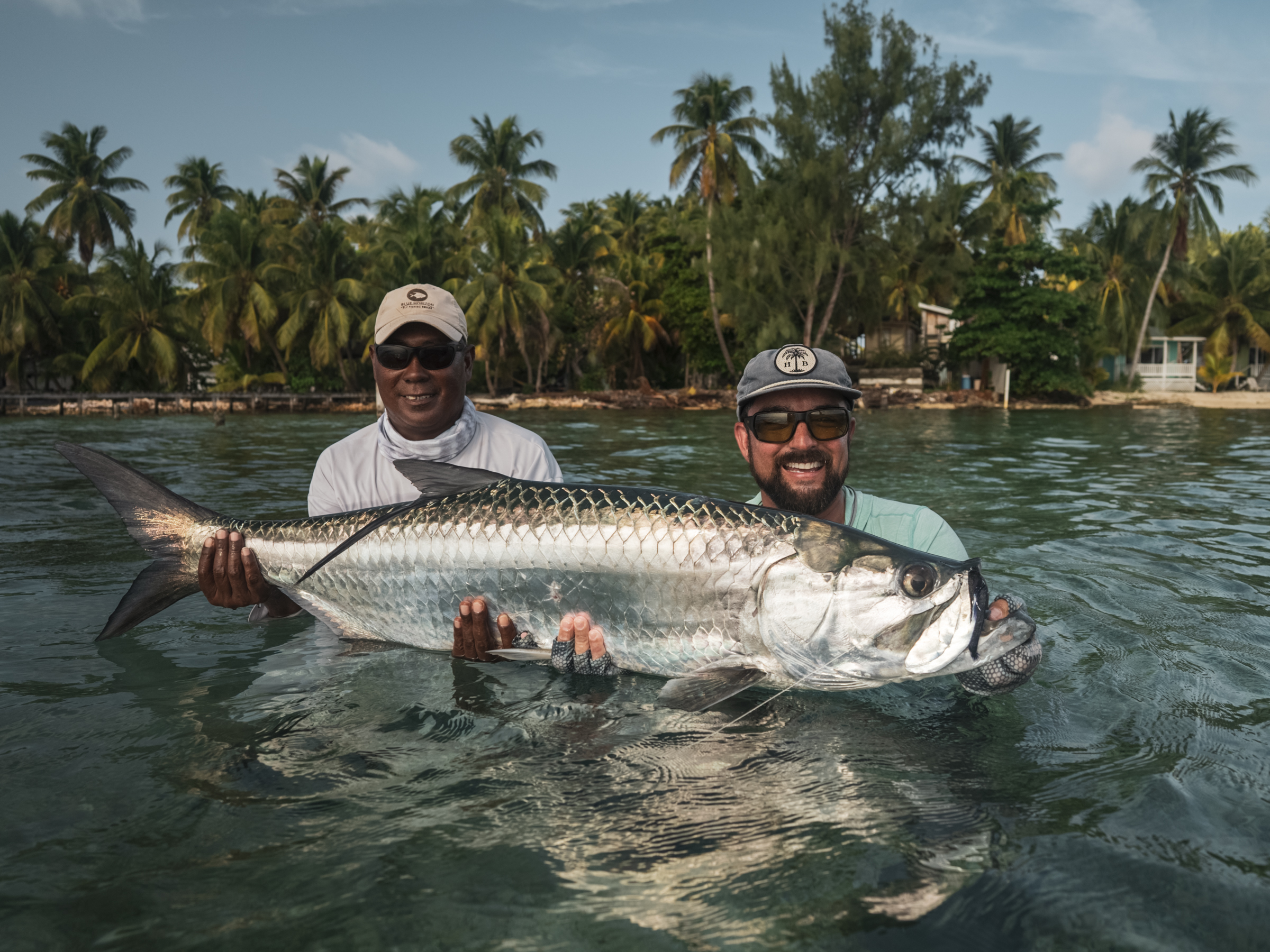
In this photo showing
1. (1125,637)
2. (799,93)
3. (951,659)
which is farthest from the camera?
(799,93)

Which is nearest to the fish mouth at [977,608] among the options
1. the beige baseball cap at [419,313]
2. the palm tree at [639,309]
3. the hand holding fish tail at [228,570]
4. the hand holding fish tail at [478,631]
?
the hand holding fish tail at [478,631]

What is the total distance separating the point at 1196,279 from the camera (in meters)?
56.3

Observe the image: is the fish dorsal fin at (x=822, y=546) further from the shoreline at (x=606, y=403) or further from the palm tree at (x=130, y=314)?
the palm tree at (x=130, y=314)

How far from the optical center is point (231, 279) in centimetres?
4678

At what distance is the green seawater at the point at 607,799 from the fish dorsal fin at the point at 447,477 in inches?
42.5

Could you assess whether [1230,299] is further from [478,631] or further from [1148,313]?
[478,631]

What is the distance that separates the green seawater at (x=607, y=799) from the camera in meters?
2.45

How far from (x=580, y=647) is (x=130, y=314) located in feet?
179

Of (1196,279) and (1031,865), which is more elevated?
(1196,279)

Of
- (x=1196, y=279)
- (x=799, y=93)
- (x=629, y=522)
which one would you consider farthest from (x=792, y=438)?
(x=1196, y=279)

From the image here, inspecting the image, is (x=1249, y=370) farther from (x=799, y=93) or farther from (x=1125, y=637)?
(x=1125, y=637)

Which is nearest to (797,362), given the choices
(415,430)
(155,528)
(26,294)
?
(415,430)

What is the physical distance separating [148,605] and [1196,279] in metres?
67.4

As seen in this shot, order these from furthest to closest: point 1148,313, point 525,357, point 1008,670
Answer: point 1148,313, point 525,357, point 1008,670
